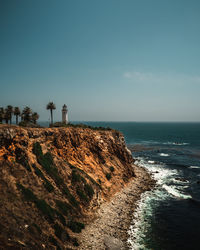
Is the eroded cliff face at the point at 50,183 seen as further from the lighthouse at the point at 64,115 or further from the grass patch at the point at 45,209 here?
the lighthouse at the point at 64,115

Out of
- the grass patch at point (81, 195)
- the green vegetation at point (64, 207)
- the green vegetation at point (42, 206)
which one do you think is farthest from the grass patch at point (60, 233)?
the grass patch at point (81, 195)

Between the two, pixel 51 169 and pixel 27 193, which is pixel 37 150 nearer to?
pixel 51 169

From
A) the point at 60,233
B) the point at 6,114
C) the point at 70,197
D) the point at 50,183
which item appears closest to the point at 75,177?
the point at 70,197

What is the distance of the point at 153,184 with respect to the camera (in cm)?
4453

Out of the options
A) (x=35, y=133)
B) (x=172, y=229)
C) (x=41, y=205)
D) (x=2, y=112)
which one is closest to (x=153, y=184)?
(x=172, y=229)

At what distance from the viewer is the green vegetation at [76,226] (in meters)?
23.5

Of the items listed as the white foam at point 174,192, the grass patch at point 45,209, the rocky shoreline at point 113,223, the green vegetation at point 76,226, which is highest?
the grass patch at point 45,209

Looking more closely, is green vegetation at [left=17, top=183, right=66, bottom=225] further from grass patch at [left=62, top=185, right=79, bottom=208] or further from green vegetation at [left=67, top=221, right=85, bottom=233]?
grass patch at [left=62, top=185, right=79, bottom=208]

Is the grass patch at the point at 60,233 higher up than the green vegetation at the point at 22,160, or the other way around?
the green vegetation at the point at 22,160

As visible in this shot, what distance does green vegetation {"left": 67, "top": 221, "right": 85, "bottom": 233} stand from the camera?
77.0 feet

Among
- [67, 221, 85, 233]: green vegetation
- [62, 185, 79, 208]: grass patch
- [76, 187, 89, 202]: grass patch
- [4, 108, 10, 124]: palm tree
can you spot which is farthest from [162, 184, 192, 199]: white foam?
[4, 108, 10, 124]: palm tree

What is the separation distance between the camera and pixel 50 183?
Answer: 27594mm

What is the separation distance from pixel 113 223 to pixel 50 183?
44.8 feet

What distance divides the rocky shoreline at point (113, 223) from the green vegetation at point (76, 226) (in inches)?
27.7
